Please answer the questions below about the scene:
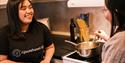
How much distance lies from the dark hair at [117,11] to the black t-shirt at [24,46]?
873mm

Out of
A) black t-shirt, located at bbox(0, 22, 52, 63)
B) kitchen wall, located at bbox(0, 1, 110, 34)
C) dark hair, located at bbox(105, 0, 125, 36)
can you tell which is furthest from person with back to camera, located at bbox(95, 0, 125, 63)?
kitchen wall, located at bbox(0, 1, 110, 34)

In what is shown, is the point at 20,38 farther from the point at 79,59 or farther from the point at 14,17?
the point at 79,59

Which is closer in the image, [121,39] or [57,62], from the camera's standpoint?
[121,39]

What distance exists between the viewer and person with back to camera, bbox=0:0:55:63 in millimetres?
1657

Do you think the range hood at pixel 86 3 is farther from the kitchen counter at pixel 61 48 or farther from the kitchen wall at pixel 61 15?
the kitchen counter at pixel 61 48

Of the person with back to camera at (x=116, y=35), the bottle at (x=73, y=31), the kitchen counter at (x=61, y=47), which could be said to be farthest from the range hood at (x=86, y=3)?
the person with back to camera at (x=116, y=35)

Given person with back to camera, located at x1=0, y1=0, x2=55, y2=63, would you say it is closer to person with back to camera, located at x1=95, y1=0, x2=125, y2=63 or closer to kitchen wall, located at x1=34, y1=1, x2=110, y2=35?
kitchen wall, located at x1=34, y1=1, x2=110, y2=35

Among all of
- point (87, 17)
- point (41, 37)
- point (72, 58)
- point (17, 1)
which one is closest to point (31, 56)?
point (41, 37)

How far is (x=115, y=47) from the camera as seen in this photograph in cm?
95

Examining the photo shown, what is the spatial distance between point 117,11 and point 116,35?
119 millimetres

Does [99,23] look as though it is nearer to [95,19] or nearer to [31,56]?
[95,19]

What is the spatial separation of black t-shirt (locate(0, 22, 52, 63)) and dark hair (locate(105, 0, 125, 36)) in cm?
87

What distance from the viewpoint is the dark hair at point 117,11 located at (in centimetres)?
96

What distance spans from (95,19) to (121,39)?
1098 mm
